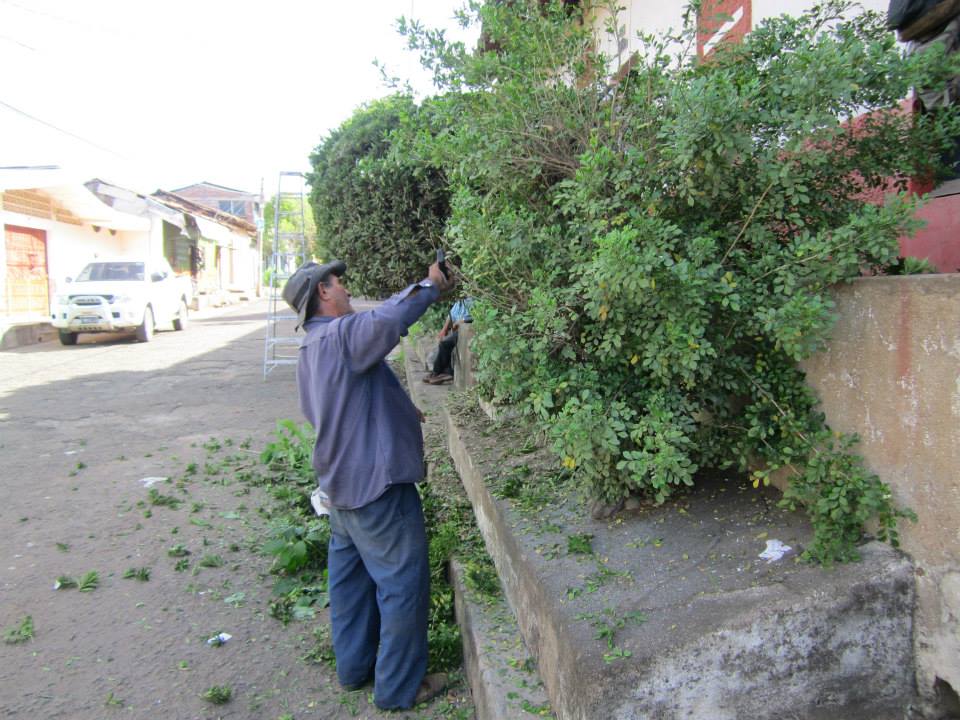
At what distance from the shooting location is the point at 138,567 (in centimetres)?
452

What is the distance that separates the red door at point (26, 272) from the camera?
17875 millimetres

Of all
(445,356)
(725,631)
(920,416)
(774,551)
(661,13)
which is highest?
(661,13)

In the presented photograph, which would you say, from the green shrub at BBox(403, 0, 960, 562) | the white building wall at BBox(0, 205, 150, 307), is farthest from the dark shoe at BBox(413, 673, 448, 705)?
the white building wall at BBox(0, 205, 150, 307)

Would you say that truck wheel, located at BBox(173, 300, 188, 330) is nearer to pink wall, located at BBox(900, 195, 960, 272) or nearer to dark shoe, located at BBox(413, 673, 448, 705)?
dark shoe, located at BBox(413, 673, 448, 705)

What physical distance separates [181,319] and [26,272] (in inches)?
153

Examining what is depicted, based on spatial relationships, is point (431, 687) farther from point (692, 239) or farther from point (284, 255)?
point (284, 255)

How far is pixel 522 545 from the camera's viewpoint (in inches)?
118

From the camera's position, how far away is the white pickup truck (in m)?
15.4

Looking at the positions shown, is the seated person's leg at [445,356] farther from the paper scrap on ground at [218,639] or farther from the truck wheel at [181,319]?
the truck wheel at [181,319]

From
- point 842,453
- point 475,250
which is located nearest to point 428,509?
point 475,250

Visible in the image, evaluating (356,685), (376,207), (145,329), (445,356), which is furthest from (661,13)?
(145,329)

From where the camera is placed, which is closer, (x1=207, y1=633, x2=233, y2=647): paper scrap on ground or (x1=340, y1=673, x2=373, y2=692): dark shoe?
(x1=340, y1=673, x2=373, y2=692): dark shoe

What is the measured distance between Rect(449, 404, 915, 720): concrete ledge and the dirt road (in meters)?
1.02

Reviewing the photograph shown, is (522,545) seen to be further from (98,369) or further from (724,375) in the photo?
(98,369)
